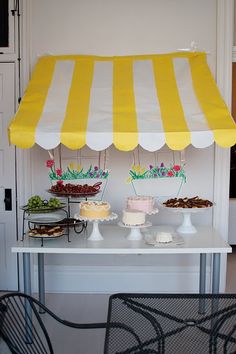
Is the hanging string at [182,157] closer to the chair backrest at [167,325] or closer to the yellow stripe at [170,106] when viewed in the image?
the yellow stripe at [170,106]

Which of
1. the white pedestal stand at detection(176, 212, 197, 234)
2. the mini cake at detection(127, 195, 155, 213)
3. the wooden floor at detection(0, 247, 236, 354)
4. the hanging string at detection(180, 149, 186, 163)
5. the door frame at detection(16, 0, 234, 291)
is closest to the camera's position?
the wooden floor at detection(0, 247, 236, 354)

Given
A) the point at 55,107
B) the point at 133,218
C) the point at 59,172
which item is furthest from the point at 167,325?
the point at 59,172

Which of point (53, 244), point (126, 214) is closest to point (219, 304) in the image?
point (126, 214)

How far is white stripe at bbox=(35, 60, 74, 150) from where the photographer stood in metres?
3.26

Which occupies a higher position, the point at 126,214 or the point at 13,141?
the point at 13,141

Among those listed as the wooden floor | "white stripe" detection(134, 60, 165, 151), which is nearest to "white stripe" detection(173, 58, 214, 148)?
"white stripe" detection(134, 60, 165, 151)

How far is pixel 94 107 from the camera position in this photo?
3615 mm

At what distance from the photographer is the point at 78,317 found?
13.1 feet

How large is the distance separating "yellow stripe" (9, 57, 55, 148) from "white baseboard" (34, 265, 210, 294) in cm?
198

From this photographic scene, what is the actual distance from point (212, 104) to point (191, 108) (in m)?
0.20

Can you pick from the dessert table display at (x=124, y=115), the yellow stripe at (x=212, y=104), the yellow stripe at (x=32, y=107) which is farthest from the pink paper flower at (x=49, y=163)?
the yellow stripe at (x=212, y=104)

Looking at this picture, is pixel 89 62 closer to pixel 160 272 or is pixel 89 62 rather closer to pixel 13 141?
pixel 13 141

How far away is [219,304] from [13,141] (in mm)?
2042

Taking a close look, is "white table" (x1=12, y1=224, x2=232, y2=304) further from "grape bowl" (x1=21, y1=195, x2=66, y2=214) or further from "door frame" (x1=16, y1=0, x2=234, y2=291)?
"door frame" (x1=16, y1=0, x2=234, y2=291)
